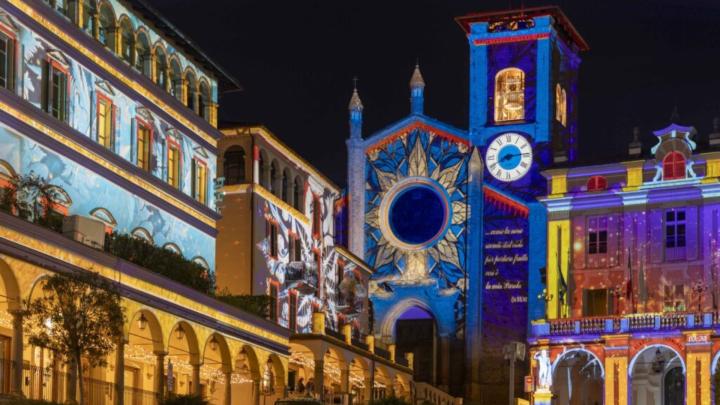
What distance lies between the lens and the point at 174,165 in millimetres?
65188

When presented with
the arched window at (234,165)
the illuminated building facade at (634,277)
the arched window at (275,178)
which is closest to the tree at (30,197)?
the arched window at (234,165)

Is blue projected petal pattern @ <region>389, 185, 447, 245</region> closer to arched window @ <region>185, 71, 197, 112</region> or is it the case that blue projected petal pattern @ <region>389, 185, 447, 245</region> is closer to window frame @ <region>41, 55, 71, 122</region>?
arched window @ <region>185, 71, 197, 112</region>

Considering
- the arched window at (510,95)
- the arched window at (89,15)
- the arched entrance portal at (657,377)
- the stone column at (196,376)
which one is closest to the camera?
the stone column at (196,376)

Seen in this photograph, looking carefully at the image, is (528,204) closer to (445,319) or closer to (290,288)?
(445,319)

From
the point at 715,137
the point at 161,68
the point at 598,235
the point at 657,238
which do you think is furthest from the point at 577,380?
the point at 161,68

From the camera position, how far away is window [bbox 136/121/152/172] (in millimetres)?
61781

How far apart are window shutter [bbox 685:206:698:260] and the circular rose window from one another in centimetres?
1768

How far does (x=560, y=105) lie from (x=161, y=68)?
39517mm

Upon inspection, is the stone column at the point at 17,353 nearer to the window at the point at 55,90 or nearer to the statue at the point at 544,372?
the window at the point at 55,90

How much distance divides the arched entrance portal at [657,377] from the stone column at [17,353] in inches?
1741

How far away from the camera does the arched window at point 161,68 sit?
208 ft

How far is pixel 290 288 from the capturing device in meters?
76.9

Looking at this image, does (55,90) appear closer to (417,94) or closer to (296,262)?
(296,262)

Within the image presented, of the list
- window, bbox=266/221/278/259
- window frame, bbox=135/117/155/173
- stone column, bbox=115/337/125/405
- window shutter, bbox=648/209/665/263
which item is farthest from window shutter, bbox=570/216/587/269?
stone column, bbox=115/337/125/405
